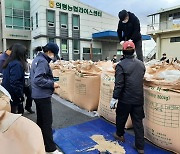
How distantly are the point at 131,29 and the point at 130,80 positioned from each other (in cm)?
136

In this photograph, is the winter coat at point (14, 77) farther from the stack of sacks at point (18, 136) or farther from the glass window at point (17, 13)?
the glass window at point (17, 13)

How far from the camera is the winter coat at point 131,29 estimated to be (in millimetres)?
3529

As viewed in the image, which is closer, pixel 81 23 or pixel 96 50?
pixel 81 23

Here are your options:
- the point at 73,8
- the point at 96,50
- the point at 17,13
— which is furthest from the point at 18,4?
the point at 96,50

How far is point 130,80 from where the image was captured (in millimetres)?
2570

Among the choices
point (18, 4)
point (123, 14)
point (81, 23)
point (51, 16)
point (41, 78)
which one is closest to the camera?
point (41, 78)

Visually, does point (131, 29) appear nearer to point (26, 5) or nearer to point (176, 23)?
point (176, 23)

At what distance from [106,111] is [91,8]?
2106 centimetres

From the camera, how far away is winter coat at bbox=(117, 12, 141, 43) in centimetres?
353

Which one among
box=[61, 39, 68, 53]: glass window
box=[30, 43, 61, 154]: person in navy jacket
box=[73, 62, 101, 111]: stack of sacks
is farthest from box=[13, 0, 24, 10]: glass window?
box=[30, 43, 61, 154]: person in navy jacket

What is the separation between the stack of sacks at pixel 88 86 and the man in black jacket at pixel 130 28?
0.91 metres

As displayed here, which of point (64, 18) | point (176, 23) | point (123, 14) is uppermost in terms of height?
point (64, 18)

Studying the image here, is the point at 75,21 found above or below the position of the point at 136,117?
above

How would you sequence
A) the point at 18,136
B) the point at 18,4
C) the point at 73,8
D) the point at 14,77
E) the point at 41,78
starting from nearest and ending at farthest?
the point at 18,136 → the point at 41,78 → the point at 14,77 → the point at 18,4 → the point at 73,8
